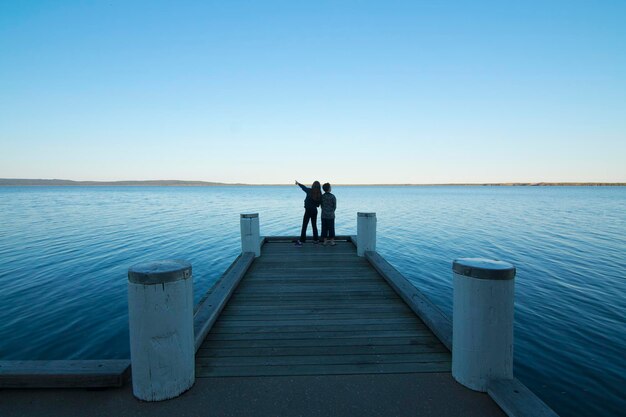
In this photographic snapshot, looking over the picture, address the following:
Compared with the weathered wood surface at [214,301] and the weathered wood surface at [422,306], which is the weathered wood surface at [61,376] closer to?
the weathered wood surface at [214,301]

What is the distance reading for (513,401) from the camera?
98.0 inches

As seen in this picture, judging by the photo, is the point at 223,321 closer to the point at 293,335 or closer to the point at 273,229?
the point at 293,335

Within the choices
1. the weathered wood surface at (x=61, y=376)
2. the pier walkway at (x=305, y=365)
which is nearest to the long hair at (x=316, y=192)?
the pier walkway at (x=305, y=365)

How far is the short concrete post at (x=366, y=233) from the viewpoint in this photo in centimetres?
772

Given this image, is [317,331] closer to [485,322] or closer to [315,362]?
[315,362]

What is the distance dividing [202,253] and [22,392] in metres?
13.3

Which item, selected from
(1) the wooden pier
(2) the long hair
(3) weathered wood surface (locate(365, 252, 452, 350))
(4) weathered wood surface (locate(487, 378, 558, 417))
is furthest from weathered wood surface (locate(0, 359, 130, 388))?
(2) the long hair

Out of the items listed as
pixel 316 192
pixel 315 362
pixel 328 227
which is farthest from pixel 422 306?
pixel 328 227

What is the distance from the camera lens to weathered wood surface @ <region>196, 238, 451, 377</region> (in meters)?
3.28

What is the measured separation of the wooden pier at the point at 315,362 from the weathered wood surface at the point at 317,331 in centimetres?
1

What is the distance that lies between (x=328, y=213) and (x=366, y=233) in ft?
4.97

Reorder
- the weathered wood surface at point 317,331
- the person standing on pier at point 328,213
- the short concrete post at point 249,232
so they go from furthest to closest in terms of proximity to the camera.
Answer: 1. the person standing on pier at point 328,213
2. the short concrete post at point 249,232
3. the weathered wood surface at point 317,331

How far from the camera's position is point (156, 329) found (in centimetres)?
261

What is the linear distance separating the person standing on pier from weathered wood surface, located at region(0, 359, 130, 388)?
6282mm
